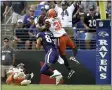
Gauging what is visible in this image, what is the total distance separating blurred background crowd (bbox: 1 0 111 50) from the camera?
14609 mm

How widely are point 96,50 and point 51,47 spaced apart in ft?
4.71

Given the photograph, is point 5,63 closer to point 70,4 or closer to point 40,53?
point 40,53

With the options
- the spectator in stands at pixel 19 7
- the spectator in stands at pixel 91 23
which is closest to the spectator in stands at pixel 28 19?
the spectator in stands at pixel 19 7

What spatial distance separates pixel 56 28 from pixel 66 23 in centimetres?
153

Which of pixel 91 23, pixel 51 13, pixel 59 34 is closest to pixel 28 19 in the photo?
pixel 91 23

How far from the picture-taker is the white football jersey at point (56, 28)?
44.1ft

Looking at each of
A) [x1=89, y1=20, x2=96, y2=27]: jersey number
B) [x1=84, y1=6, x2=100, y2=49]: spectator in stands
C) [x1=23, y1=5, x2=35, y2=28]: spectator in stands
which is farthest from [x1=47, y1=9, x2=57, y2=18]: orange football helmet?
[x1=23, y1=5, x2=35, y2=28]: spectator in stands

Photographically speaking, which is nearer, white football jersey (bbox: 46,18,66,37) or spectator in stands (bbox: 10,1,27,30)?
white football jersey (bbox: 46,18,66,37)

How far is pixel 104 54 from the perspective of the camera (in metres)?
13.8

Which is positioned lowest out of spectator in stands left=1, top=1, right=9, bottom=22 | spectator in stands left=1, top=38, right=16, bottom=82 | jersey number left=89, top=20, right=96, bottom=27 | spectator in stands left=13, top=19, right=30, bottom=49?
spectator in stands left=1, top=38, right=16, bottom=82

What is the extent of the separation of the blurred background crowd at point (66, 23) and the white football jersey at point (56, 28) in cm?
101

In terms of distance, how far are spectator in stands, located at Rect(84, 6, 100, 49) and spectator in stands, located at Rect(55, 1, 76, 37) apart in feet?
1.61

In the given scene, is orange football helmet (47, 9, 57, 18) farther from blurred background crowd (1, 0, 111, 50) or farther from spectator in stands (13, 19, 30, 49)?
spectator in stands (13, 19, 30, 49)

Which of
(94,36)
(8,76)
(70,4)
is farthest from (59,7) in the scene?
(8,76)
